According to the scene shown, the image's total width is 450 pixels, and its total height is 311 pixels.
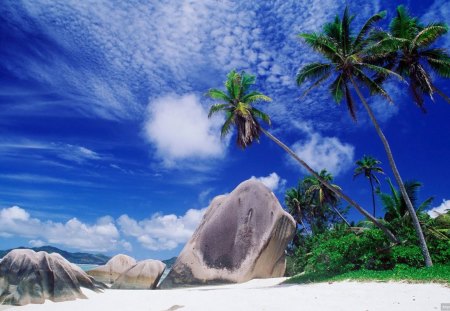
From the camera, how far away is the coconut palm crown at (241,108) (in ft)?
68.7

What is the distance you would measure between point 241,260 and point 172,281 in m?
3.85

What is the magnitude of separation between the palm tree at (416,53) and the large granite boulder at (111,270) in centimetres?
1846

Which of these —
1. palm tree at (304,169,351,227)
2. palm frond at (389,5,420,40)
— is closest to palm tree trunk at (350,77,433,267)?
palm frond at (389,5,420,40)

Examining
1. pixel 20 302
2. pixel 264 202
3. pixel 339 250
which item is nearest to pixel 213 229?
pixel 264 202

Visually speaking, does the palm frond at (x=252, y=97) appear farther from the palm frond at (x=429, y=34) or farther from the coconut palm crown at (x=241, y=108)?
the palm frond at (x=429, y=34)

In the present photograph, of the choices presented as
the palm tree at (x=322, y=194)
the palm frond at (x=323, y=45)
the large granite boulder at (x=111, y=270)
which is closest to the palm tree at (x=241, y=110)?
the palm frond at (x=323, y=45)

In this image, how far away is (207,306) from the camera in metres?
8.38

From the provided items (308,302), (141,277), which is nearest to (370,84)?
(308,302)

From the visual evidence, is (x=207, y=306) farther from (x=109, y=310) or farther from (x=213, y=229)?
(x=213, y=229)

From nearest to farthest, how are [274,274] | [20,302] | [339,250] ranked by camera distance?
[20,302] → [339,250] → [274,274]

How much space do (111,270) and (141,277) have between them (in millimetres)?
4560

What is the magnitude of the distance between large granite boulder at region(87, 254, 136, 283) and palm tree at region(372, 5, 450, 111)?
1846cm

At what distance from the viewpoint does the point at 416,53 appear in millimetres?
19344

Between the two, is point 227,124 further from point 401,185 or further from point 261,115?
point 401,185
